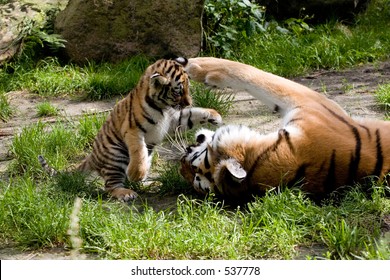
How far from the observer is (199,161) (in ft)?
15.1

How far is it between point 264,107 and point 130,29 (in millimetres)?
2622

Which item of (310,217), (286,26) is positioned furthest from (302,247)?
(286,26)

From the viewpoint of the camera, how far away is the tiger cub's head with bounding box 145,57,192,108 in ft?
17.8

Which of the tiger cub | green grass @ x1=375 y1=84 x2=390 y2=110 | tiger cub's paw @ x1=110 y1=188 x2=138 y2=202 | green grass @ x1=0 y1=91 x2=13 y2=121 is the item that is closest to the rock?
green grass @ x1=375 y1=84 x2=390 y2=110

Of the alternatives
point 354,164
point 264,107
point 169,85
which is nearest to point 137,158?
point 169,85

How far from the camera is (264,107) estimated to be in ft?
22.8

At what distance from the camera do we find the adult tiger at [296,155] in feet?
14.0

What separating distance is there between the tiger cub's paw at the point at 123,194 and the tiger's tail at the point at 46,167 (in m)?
0.65

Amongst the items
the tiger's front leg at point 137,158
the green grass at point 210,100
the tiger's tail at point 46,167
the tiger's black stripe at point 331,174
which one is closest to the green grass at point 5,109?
the tiger's tail at point 46,167

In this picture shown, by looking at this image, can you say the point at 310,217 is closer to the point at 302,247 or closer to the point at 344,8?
the point at 302,247

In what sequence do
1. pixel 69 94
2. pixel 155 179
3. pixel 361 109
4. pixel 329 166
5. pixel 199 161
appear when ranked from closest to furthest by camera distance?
pixel 329 166 → pixel 199 161 → pixel 155 179 → pixel 361 109 → pixel 69 94

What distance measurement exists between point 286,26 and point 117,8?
2.55 metres

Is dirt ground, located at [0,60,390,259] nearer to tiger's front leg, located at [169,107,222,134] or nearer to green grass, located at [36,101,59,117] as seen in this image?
green grass, located at [36,101,59,117]

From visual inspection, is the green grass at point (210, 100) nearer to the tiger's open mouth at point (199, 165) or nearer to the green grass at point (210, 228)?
the tiger's open mouth at point (199, 165)
